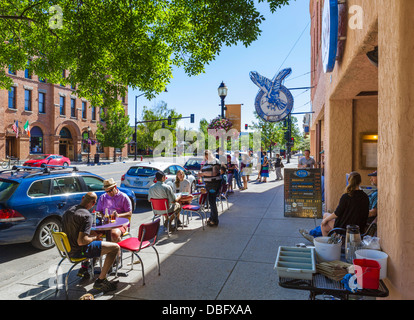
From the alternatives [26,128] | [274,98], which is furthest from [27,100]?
[274,98]

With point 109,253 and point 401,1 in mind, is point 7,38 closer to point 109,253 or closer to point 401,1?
point 109,253

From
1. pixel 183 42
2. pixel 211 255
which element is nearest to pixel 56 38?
pixel 183 42

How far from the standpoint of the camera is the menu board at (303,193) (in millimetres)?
8461

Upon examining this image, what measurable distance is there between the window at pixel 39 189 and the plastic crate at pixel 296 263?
501 cm

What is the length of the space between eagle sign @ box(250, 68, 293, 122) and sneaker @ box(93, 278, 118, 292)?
6.89 metres

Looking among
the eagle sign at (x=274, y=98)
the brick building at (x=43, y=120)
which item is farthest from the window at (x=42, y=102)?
the eagle sign at (x=274, y=98)

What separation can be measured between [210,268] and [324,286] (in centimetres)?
264

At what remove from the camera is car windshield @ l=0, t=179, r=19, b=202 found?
5536 millimetres

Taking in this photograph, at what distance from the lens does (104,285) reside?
416cm

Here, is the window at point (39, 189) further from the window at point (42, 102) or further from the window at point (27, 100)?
the window at point (42, 102)

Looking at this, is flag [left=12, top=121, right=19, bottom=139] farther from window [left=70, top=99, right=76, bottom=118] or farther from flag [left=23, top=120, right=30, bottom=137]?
window [left=70, top=99, right=76, bottom=118]

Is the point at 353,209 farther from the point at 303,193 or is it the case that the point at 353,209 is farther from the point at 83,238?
the point at 303,193

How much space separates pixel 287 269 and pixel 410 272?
1.02 m
